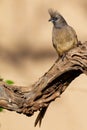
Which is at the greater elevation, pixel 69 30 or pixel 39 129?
pixel 69 30

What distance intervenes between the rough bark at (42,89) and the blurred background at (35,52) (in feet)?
5.57

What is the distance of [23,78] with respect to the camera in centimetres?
624

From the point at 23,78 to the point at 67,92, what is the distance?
1.16 feet

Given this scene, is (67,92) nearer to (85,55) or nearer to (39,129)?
(39,129)

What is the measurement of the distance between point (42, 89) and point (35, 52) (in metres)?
1.84

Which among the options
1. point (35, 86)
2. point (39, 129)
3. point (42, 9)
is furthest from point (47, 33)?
point (35, 86)

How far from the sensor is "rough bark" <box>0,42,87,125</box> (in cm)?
437

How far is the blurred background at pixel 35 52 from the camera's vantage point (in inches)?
244

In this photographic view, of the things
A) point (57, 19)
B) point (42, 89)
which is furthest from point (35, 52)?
point (42, 89)

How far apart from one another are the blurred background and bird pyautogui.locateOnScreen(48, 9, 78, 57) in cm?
115

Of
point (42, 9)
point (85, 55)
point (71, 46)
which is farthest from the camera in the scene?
point (42, 9)

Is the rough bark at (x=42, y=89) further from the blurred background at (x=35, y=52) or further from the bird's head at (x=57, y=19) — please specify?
the blurred background at (x=35, y=52)

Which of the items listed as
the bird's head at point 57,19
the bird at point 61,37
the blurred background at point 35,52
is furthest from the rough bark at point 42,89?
the blurred background at point 35,52

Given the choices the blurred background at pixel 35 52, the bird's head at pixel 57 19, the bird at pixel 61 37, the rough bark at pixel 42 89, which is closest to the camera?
the rough bark at pixel 42 89
